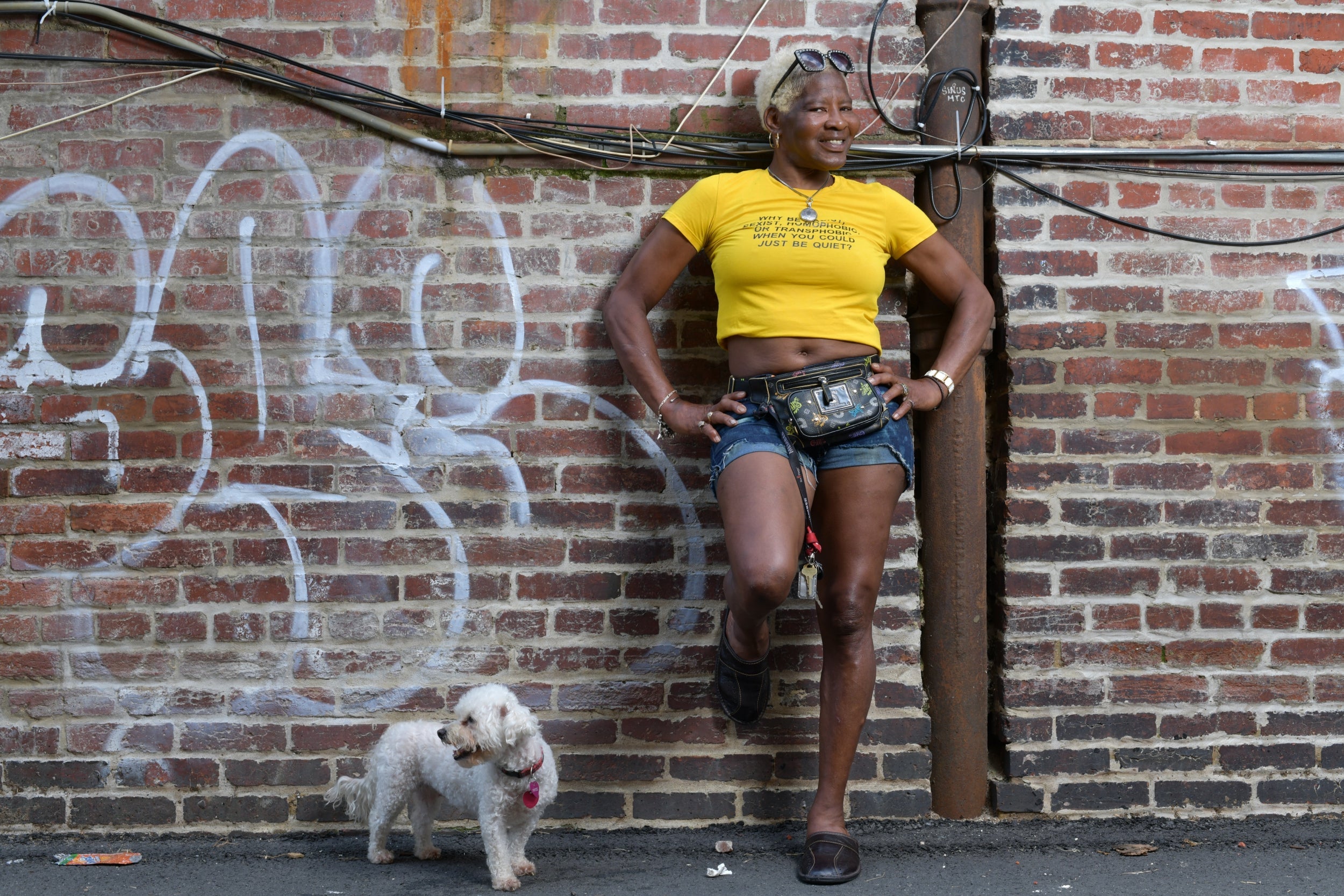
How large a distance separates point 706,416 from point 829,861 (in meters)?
1.25

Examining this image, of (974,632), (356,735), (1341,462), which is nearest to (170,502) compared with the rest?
(356,735)

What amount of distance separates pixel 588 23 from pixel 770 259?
1.01 metres

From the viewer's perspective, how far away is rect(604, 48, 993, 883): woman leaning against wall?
2.84 metres

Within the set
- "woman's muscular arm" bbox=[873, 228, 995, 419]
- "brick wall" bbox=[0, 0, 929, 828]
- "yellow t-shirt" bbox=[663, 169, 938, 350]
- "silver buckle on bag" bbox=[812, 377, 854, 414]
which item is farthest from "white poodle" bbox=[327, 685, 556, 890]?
"woman's muscular arm" bbox=[873, 228, 995, 419]

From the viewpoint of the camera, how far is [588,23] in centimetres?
325

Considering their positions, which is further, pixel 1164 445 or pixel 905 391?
pixel 1164 445

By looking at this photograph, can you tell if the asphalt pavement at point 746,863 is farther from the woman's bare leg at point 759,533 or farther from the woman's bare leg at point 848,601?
the woman's bare leg at point 759,533

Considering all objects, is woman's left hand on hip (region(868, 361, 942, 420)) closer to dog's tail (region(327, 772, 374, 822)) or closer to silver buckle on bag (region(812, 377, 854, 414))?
silver buckle on bag (region(812, 377, 854, 414))

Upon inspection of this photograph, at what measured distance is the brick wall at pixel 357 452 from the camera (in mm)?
3186

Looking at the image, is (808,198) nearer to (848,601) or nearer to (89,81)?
(848,601)

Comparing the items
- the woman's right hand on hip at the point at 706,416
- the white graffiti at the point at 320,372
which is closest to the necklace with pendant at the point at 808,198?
the woman's right hand on hip at the point at 706,416

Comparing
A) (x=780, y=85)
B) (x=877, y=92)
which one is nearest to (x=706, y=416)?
(x=780, y=85)

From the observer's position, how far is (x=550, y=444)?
3.26 metres

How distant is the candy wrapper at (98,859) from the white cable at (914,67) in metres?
3.06
